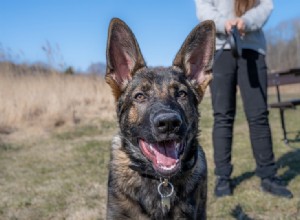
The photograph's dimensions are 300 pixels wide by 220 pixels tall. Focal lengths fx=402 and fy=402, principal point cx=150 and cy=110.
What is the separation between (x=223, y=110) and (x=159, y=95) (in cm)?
176

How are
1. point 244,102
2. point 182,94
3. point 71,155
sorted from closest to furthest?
point 182,94 → point 244,102 → point 71,155

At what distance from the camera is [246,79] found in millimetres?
4316

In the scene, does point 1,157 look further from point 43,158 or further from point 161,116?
point 161,116

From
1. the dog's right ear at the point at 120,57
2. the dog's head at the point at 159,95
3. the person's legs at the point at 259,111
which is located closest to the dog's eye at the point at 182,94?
the dog's head at the point at 159,95

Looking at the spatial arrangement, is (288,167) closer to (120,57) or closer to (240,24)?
(240,24)

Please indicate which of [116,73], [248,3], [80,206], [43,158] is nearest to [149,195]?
[116,73]

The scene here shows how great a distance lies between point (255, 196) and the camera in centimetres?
434

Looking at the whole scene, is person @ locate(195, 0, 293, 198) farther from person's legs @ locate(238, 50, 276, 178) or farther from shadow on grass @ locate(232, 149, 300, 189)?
Answer: shadow on grass @ locate(232, 149, 300, 189)

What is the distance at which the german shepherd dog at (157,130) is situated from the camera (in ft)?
8.41

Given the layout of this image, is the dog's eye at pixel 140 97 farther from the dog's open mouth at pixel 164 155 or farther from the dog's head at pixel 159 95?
the dog's open mouth at pixel 164 155

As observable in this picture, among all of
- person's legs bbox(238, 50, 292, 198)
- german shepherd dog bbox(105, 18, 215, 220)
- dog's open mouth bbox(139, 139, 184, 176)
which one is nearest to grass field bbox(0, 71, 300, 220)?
person's legs bbox(238, 50, 292, 198)

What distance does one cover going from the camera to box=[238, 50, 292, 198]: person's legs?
4.29 meters

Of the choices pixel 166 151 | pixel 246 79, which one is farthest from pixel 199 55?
pixel 246 79

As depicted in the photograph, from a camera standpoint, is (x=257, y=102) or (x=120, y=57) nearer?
(x=120, y=57)
